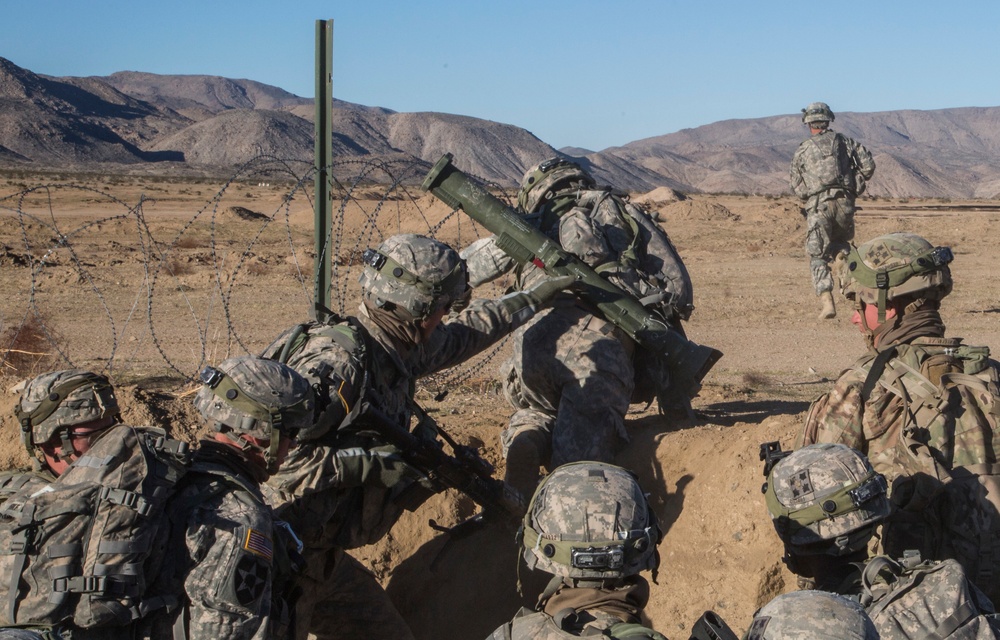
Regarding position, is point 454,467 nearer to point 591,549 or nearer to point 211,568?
point 211,568

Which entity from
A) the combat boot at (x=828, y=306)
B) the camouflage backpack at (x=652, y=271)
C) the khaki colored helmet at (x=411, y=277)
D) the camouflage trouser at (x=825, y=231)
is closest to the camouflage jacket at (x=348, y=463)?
the khaki colored helmet at (x=411, y=277)

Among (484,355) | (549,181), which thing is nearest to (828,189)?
(484,355)

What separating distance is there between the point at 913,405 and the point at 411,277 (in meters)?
2.03

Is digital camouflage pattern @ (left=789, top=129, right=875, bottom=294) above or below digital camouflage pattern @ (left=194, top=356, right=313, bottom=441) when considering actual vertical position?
above

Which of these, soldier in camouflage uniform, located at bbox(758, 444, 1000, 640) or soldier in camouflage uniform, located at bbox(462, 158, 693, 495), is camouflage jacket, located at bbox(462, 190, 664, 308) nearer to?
soldier in camouflage uniform, located at bbox(462, 158, 693, 495)

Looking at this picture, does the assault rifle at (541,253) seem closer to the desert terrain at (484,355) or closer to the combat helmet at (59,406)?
the desert terrain at (484,355)

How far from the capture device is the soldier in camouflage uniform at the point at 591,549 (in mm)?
2834

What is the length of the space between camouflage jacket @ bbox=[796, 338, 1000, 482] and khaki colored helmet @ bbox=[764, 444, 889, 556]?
0.49 meters

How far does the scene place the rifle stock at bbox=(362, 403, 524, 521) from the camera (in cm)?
409

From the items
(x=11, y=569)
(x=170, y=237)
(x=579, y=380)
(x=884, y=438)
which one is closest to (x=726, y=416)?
(x=579, y=380)

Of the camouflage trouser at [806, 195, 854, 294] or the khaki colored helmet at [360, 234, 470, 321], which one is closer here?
the khaki colored helmet at [360, 234, 470, 321]

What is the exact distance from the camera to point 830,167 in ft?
41.6

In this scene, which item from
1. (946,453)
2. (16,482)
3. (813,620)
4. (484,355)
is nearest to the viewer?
(813,620)

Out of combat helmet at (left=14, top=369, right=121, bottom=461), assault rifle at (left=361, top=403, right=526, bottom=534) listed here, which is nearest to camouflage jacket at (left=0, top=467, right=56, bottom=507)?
combat helmet at (left=14, top=369, right=121, bottom=461)
